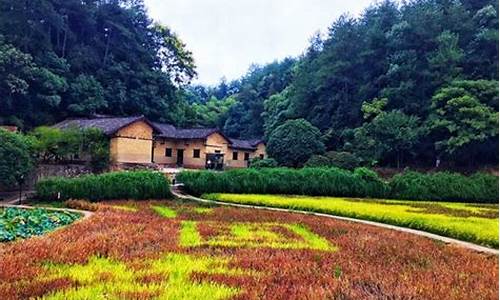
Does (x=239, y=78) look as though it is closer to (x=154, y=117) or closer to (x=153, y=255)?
(x=154, y=117)

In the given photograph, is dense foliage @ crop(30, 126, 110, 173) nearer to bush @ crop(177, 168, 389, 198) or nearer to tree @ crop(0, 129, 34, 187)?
tree @ crop(0, 129, 34, 187)

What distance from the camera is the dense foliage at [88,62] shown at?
33.7m

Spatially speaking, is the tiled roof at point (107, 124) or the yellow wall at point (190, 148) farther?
the yellow wall at point (190, 148)

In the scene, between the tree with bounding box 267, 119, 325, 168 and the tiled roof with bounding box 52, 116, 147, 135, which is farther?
the tree with bounding box 267, 119, 325, 168

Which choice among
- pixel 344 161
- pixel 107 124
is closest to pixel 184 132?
pixel 107 124

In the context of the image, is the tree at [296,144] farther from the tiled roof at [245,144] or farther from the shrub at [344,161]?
the tiled roof at [245,144]

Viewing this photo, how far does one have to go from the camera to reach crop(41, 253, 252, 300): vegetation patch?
5.04m

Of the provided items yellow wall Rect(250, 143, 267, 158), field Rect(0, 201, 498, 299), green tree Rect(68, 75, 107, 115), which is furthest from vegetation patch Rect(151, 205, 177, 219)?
yellow wall Rect(250, 143, 267, 158)

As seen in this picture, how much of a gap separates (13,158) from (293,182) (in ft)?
46.1

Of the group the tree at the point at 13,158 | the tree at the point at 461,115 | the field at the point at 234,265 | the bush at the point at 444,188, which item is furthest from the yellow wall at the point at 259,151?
the field at the point at 234,265

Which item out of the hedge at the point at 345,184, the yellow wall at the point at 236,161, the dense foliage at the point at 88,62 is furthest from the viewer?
the yellow wall at the point at 236,161

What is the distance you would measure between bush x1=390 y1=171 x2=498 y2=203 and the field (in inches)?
550

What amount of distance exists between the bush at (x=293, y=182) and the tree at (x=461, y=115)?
6476mm

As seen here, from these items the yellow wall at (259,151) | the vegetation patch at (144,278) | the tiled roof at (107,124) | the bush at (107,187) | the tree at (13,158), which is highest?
the tiled roof at (107,124)
